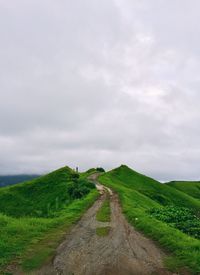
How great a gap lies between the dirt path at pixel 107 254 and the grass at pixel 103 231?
308 millimetres

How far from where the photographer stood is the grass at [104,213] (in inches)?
1385

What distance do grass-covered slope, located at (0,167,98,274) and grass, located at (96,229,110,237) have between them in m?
2.62

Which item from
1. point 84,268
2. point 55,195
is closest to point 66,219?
point 84,268

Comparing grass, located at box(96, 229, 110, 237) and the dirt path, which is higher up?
grass, located at box(96, 229, 110, 237)

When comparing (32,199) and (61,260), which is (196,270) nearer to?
(61,260)

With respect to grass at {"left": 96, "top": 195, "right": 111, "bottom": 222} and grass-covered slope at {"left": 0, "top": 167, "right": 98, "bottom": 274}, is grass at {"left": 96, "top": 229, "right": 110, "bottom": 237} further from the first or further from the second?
grass at {"left": 96, "top": 195, "right": 111, "bottom": 222}

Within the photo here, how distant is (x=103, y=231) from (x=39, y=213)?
24872 millimetres

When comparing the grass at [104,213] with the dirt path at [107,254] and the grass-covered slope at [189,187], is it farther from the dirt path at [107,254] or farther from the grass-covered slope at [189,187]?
the grass-covered slope at [189,187]

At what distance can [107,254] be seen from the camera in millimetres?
20891

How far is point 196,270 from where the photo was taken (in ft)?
60.0

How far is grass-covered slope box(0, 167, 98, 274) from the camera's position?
21828mm

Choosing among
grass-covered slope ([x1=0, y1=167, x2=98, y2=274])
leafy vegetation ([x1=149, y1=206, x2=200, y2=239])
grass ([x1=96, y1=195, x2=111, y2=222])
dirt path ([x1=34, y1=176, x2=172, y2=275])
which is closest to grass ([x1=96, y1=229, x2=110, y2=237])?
dirt path ([x1=34, y1=176, x2=172, y2=275])

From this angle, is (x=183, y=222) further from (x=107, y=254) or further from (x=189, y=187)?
(x=189, y=187)

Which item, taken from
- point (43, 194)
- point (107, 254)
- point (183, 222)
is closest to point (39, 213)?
point (43, 194)
